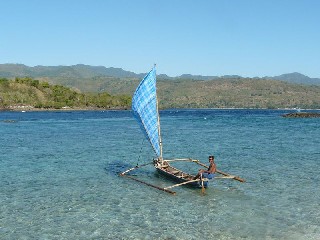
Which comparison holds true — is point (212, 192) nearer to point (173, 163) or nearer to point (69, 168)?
point (173, 163)

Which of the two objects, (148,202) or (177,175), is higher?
(177,175)

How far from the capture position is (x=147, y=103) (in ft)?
123

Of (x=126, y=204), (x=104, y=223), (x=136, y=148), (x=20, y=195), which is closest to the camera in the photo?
(x=104, y=223)

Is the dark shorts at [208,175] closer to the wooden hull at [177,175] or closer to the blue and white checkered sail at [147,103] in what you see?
the wooden hull at [177,175]

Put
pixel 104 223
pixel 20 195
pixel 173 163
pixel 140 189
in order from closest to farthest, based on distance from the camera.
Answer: pixel 104 223 → pixel 20 195 → pixel 140 189 → pixel 173 163

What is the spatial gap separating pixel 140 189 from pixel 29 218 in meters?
10.4

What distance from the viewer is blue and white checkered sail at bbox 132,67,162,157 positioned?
36969 millimetres

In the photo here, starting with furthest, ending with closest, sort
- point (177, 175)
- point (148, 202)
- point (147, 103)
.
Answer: point (147, 103)
point (177, 175)
point (148, 202)

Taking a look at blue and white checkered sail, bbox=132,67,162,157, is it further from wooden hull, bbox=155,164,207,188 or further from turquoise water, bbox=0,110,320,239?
turquoise water, bbox=0,110,320,239

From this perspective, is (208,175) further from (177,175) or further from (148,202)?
(148,202)

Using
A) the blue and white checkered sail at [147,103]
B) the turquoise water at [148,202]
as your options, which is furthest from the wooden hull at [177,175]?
the blue and white checkered sail at [147,103]

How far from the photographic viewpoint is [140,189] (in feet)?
109

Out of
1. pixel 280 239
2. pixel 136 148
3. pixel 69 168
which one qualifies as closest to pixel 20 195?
pixel 69 168

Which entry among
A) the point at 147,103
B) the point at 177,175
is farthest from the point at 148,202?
the point at 147,103
